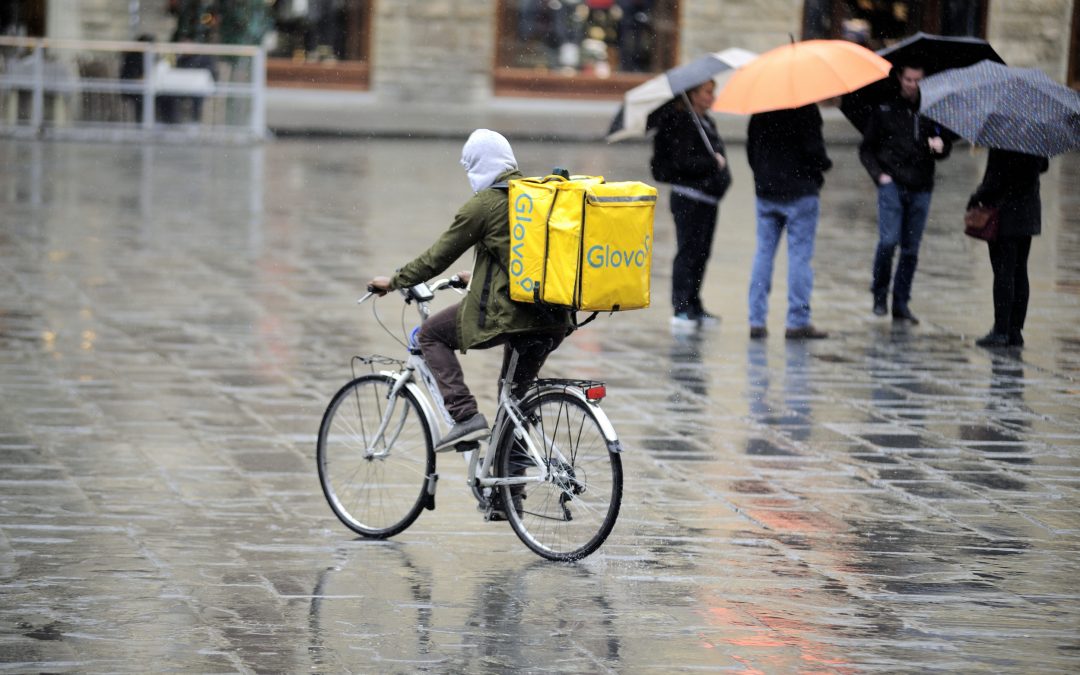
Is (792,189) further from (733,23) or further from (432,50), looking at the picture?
(733,23)

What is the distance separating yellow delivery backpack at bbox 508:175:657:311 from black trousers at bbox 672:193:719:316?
18.4 ft

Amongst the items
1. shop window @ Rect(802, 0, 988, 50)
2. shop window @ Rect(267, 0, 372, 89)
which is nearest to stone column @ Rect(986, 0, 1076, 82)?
shop window @ Rect(802, 0, 988, 50)

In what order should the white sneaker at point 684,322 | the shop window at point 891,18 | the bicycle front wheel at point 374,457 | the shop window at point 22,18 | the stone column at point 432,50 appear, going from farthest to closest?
the shop window at point 891,18, the stone column at point 432,50, the shop window at point 22,18, the white sneaker at point 684,322, the bicycle front wheel at point 374,457

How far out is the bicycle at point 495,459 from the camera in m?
→ 6.19

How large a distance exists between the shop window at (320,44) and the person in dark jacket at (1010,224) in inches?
854

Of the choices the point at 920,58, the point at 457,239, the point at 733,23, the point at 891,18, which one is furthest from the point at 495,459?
the point at 891,18

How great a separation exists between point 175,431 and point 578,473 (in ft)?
8.89

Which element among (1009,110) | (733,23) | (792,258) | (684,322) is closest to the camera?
(1009,110)

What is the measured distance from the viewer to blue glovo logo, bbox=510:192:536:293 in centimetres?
619

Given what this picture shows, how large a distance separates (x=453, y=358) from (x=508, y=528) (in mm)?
760

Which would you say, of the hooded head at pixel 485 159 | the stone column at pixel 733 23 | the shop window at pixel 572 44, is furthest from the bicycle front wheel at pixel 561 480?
the stone column at pixel 733 23

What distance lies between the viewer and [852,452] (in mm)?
8211

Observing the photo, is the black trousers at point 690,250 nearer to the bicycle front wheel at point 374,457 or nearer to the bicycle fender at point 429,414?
the bicycle front wheel at point 374,457

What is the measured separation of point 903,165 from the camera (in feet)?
39.1
